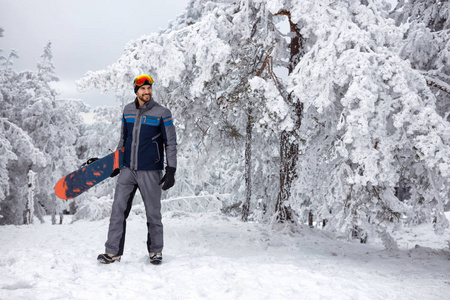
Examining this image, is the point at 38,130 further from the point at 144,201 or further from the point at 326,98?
the point at 326,98

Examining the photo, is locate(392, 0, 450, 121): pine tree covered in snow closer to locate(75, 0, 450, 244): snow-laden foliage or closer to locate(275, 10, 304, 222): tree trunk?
locate(75, 0, 450, 244): snow-laden foliage

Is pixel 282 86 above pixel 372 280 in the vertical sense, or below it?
above

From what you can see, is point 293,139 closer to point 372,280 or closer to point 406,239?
point 372,280

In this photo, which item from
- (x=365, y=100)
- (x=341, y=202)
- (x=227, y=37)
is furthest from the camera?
(x=227, y=37)

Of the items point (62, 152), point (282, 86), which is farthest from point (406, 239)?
point (62, 152)

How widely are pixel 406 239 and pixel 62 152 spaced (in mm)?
18239

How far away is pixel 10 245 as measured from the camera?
5301 mm

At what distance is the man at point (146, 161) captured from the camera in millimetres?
4578

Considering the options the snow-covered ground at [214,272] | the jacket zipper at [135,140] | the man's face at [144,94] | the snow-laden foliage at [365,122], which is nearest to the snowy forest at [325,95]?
the snow-laden foliage at [365,122]

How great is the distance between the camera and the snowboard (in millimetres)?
4852

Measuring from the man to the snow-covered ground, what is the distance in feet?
1.39

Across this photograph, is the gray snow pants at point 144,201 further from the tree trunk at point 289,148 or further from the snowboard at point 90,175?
the tree trunk at point 289,148

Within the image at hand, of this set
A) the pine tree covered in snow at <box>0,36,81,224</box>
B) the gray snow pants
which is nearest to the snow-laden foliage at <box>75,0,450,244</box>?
the gray snow pants

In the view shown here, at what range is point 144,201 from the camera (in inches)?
183
